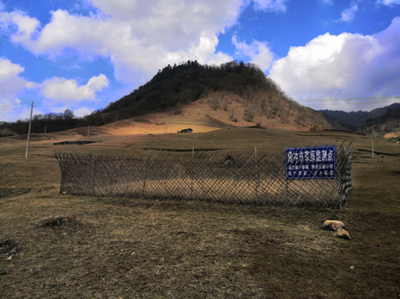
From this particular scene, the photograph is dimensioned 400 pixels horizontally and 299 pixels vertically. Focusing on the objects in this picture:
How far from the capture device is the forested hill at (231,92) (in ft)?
186

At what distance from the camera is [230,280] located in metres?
2.41

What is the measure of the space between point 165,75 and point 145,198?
9252 centimetres

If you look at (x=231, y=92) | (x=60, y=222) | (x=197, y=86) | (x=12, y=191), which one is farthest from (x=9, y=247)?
(x=197, y=86)

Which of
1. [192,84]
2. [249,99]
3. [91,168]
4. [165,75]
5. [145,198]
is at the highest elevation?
[165,75]

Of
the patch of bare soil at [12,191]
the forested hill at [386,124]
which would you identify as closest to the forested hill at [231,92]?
Result: the forested hill at [386,124]

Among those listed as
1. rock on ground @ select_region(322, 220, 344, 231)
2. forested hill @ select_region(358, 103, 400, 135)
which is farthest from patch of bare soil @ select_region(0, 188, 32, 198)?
forested hill @ select_region(358, 103, 400, 135)

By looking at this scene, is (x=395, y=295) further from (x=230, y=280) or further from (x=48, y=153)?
(x=48, y=153)

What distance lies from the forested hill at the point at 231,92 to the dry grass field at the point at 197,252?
5078 cm

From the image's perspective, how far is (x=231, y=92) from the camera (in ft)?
204

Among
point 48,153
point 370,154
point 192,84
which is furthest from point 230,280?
point 192,84

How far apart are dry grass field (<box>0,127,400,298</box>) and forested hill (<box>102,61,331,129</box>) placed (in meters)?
50.8

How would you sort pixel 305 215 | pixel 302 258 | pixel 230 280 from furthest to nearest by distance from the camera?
pixel 305 215 → pixel 302 258 → pixel 230 280

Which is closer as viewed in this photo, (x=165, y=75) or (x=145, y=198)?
(x=145, y=198)

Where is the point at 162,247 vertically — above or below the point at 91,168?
below
